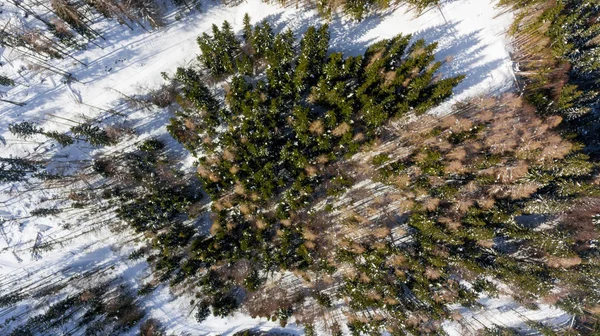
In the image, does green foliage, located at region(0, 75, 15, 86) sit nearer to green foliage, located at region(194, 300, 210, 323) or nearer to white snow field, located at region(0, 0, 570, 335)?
white snow field, located at region(0, 0, 570, 335)

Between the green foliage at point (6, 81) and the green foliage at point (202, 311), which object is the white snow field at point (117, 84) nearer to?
the green foliage at point (6, 81)

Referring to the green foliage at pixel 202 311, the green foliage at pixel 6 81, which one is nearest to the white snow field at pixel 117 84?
the green foliage at pixel 6 81

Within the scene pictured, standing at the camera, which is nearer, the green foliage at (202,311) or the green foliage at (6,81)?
the green foliage at (6,81)

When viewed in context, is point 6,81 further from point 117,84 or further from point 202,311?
point 202,311

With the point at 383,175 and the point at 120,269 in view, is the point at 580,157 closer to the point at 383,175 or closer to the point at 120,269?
the point at 383,175

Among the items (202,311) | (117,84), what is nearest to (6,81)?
(117,84)

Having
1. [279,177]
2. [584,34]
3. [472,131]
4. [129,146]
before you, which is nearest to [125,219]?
[129,146]

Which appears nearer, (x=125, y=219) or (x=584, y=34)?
(x=584, y=34)

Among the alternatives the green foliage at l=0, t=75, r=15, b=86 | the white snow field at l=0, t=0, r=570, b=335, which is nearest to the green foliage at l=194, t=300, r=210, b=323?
the white snow field at l=0, t=0, r=570, b=335
